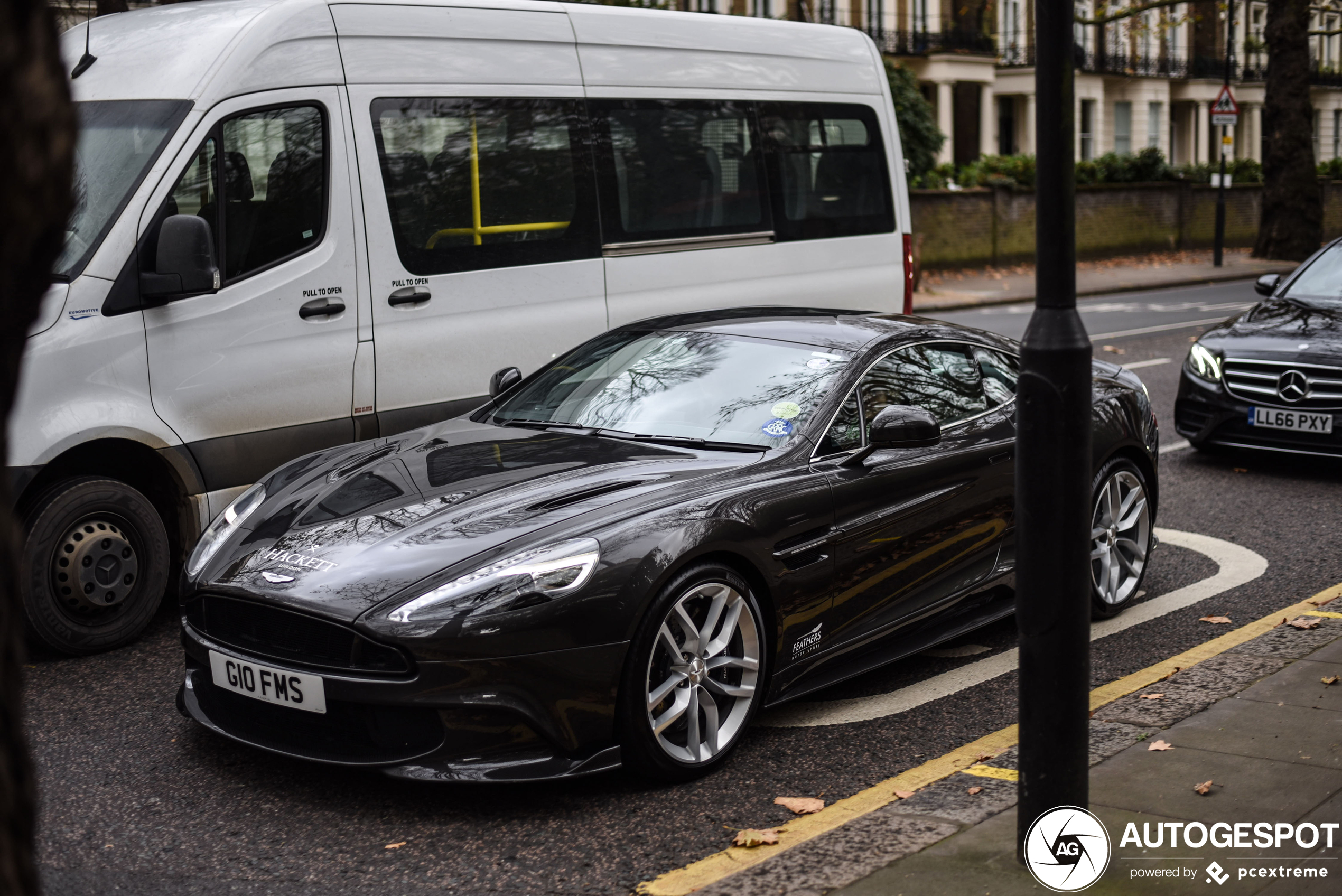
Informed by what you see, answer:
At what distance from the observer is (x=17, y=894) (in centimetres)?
179

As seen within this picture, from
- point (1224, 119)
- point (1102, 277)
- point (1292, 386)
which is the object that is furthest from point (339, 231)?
point (1224, 119)

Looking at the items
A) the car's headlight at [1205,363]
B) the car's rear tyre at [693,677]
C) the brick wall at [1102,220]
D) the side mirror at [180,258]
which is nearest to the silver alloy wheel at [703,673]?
the car's rear tyre at [693,677]

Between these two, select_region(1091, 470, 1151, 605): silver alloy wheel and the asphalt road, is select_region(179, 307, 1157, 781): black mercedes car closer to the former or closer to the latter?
select_region(1091, 470, 1151, 605): silver alloy wheel

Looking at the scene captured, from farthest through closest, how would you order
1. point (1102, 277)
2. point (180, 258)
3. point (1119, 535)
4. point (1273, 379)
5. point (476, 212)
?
point (1102, 277) → point (1273, 379) → point (476, 212) → point (1119, 535) → point (180, 258)

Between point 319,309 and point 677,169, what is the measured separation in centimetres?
255

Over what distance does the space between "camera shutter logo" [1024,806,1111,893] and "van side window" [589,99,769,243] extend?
4.98 metres

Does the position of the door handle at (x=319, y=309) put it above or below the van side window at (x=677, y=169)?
below

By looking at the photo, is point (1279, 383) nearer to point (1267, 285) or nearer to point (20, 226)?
point (1267, 285)

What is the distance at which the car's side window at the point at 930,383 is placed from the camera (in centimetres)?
538

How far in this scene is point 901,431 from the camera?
16.3ft

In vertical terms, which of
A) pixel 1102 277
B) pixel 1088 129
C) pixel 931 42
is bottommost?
pixel 1102 277

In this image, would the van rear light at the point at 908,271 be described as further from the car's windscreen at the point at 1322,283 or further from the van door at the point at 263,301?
the van door at the point at 263,301

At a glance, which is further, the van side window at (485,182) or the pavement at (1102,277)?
the pavement at (1102,277)

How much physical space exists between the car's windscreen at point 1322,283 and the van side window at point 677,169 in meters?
4.02
